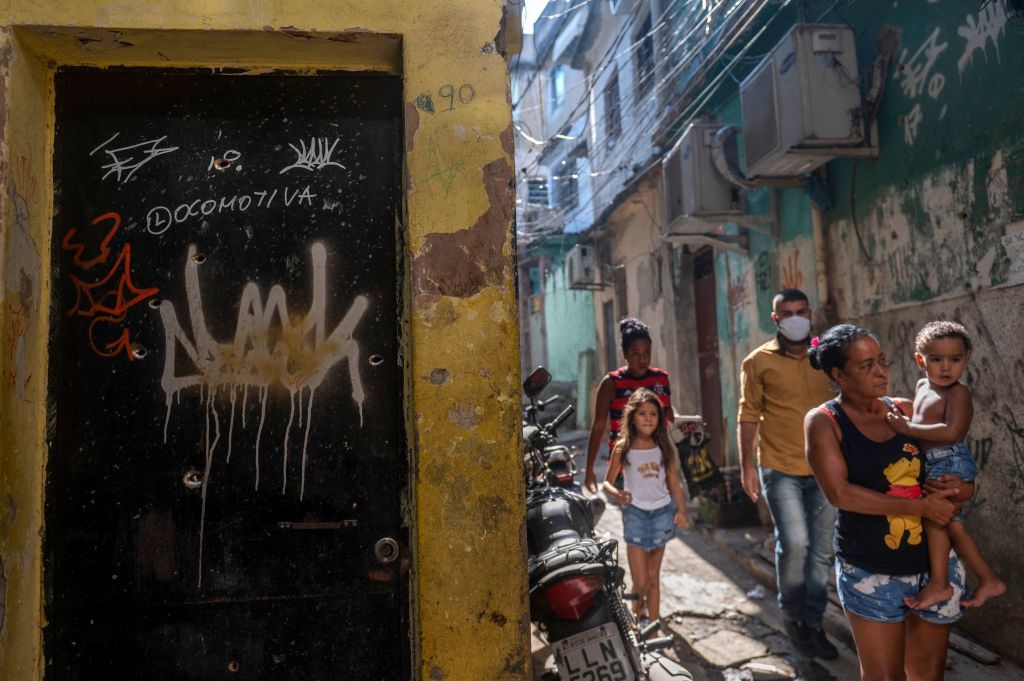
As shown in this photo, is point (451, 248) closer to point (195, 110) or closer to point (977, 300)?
point (195, 110)

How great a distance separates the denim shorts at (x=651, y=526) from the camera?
3848 millimetres

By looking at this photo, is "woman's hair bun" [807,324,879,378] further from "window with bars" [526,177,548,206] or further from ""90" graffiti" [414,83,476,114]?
"window with bars" [526,177,548,206]

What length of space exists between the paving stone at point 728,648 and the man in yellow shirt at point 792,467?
22 cm

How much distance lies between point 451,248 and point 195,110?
0.97m

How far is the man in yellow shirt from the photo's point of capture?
12.0 feet

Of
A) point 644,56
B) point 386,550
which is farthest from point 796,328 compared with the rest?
point 644,56

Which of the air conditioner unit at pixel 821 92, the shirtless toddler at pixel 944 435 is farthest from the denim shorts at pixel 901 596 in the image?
the air conditioner unit at pixel 821 92

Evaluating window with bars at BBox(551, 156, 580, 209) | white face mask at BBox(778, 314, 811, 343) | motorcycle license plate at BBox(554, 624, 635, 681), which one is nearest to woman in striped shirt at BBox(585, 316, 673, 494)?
white face mask at BBox(778, 314, 811, 343)

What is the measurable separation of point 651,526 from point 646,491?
0.66ft

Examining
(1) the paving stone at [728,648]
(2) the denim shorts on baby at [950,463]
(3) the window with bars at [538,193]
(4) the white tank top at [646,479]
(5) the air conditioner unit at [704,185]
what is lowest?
(1) the paving stone at [728,648]

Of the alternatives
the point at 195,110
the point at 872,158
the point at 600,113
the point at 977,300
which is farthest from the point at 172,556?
the point at 600,113

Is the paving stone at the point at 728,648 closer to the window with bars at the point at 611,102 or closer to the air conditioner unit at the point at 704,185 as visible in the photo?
the air conditioner unit at the point at 704,185

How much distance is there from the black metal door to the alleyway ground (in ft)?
6.24

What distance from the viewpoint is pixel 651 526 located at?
152 inches
